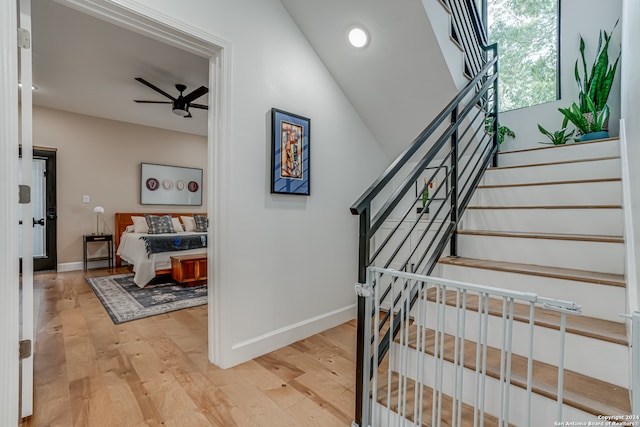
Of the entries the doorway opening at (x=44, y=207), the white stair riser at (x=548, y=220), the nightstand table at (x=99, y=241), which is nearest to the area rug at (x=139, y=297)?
the nightstand table at (x=99, y=241)

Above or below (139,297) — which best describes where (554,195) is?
above

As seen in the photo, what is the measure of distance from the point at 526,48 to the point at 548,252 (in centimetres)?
331

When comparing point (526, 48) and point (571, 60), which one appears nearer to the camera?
point (571, 60)

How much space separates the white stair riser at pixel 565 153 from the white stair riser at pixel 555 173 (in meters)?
0.43

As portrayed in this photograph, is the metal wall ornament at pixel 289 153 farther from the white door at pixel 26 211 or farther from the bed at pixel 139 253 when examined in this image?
the bed at pixel 139 253

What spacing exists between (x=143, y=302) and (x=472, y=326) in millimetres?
3296

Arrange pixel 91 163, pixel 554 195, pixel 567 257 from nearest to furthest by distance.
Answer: pixel 567 257 < pixel 554 195 < pixel 91 163

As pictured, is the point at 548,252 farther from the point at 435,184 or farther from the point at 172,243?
the point at 172,243

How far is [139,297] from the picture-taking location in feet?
11.4

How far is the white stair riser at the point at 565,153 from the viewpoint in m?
2.26

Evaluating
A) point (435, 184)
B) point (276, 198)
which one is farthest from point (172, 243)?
point (435, 184)

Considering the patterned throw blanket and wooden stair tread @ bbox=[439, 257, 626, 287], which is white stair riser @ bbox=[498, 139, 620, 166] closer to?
wooden stair tread @ bbox=[439, 257, 626, 287]

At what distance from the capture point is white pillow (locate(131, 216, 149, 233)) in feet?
17.0

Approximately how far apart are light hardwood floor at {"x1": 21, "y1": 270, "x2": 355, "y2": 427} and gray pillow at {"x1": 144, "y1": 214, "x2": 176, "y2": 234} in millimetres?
2572
